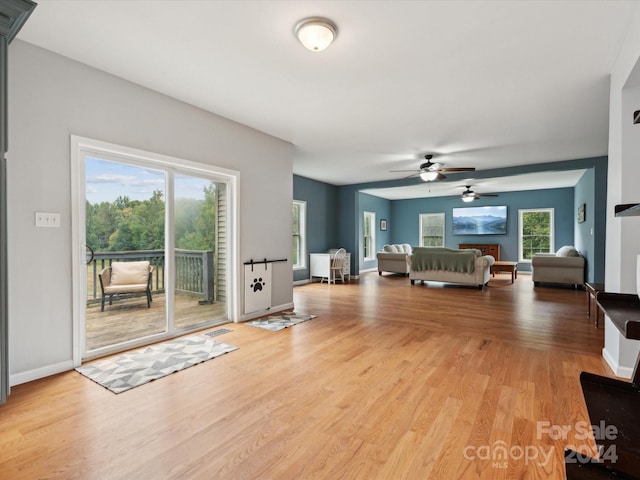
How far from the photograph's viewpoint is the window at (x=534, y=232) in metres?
10.2

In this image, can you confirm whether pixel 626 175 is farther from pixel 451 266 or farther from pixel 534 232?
pixel 534 232

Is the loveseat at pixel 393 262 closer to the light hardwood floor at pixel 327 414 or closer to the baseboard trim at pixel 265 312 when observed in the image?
the baseboard trim at pixel 265 312

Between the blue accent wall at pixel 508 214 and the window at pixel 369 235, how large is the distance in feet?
5.06

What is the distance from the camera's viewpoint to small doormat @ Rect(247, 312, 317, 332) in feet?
13.5

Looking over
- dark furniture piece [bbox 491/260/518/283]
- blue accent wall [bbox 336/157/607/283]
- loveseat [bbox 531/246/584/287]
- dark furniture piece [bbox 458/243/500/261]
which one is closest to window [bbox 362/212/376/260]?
blue accent wall [bbox 336/157/607/283]

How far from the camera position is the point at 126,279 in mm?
3336

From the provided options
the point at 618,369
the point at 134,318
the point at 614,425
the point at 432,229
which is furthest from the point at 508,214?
the point at 614,425

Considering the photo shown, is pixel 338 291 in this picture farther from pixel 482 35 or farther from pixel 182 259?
pixel 482 35

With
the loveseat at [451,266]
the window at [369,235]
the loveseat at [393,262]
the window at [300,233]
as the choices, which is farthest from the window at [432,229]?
the window at [300,233]

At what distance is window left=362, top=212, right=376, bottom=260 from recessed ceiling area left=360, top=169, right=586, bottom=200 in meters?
0.79

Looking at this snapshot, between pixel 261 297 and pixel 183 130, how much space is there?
234 cm

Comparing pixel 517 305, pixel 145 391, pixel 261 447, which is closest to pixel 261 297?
pixel 145 391

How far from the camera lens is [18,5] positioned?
132cm

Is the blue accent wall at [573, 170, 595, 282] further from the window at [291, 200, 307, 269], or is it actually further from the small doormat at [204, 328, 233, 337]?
the small doormat at [204, 328, 233, 337]
